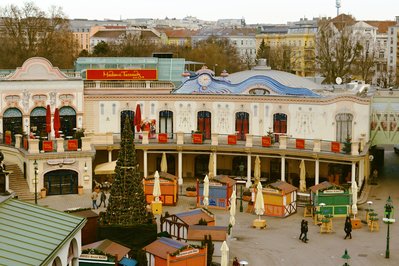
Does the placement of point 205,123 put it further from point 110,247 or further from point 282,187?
point 110,247

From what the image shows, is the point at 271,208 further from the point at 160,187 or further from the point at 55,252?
the point at 55,252

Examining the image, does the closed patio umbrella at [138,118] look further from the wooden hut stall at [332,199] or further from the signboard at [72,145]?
the wooden hut stall at [332,199]

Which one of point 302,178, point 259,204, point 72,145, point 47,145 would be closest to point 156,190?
point 259,204

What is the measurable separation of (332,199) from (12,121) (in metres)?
20.0

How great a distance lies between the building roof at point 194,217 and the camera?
29406 mm

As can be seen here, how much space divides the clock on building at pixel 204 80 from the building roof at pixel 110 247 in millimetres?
20816

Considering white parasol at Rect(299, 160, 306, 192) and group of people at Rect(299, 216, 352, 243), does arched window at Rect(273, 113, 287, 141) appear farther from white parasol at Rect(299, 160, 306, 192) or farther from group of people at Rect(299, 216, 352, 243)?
group of people at Rect(299, 216, 352, 243)

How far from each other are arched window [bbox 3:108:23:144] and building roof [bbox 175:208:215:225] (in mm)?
17790

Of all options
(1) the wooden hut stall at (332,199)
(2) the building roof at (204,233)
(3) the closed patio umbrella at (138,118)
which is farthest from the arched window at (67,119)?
(2) the building roof at (204,233)

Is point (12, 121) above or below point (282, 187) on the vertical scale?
above

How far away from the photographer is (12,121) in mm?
44531

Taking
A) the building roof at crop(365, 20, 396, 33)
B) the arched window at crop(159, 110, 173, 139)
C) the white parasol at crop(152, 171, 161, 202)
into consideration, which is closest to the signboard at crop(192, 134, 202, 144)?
the arched window at crop(159, 110, 173, 139)

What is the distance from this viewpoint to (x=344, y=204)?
3572 cm

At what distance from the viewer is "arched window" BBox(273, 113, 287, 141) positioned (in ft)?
147
